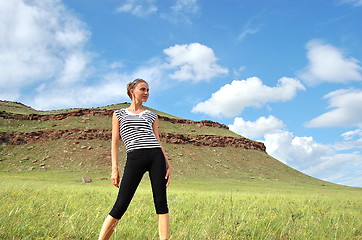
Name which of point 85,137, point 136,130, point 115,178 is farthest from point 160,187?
point 85,137

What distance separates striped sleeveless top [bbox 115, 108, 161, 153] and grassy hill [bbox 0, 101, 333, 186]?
52.5m

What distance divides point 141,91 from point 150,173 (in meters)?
1.25

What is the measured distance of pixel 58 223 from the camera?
527 cm

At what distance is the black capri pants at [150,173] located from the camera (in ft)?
13.4

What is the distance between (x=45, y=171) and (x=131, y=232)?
5474cm

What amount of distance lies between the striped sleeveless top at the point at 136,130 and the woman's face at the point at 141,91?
24cm

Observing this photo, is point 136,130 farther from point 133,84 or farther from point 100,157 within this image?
point 100,157

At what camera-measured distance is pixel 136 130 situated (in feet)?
14.2

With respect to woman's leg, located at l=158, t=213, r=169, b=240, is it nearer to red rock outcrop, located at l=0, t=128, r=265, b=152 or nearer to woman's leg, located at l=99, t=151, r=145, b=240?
woman's leg, located at l=99, t=151, r=145, b=240

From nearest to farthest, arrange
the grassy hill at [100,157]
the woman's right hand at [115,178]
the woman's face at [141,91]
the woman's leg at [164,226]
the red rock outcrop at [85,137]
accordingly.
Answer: the woman's leg at [164,226] < the woman's right hand at [115,178] < the woman's face at [141,91] < the grassy hill at [100,157] < the red rock outcrop at [85,137]

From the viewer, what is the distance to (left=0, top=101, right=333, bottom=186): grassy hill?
5806 cm

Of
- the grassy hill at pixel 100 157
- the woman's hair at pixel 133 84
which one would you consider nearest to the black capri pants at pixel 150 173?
the woman's hair at pixel 133 84

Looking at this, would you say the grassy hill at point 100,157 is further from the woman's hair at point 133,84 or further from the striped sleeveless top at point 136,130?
the striped sleeveless top at point 136,130

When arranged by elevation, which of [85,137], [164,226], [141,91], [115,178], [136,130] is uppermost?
[85,137]
